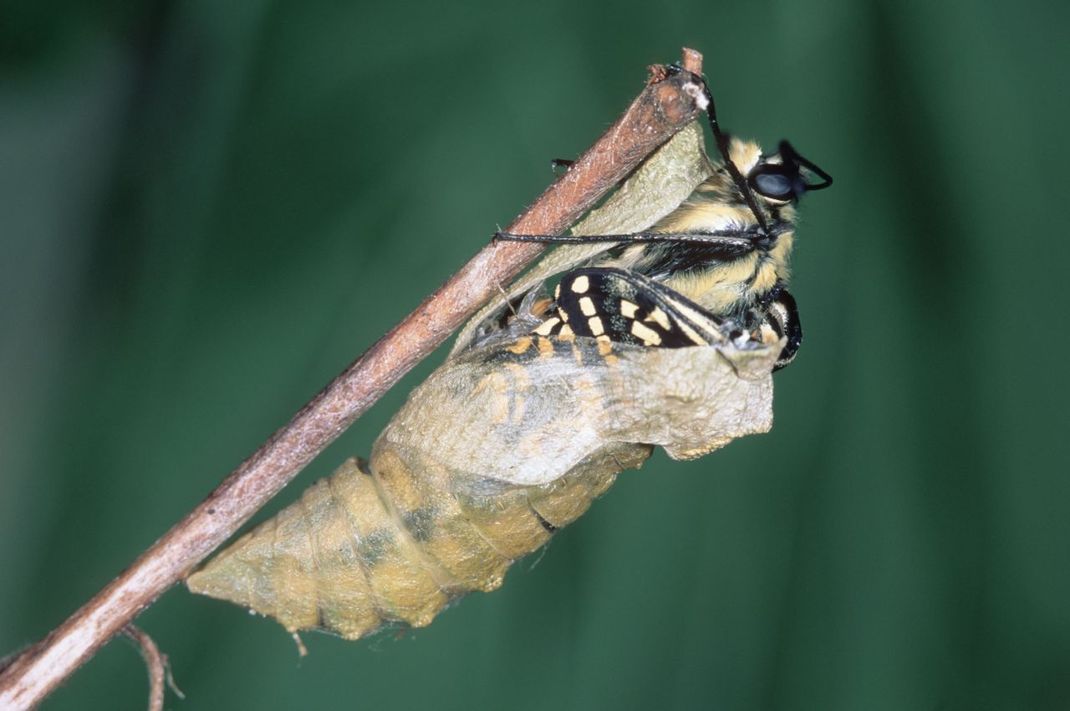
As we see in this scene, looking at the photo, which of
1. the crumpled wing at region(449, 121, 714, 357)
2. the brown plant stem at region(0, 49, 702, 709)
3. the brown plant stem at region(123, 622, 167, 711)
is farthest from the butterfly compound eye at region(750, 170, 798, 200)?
the brown plant stem at region(123, 622, 167, 711)

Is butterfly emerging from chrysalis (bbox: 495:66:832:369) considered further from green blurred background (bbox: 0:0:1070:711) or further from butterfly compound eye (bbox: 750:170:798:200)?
green blurred background (bbox: 0:0:1070:711)

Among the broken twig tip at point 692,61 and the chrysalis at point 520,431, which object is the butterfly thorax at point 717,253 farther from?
the broken twig tip at point 692,61

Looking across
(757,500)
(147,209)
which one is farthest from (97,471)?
(757,500)

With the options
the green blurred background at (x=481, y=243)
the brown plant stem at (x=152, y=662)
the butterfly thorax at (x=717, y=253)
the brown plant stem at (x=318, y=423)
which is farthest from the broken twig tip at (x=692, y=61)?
the brown plant stem at (x=152, y=662)

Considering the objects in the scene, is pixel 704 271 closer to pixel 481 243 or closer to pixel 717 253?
pixel 717 253

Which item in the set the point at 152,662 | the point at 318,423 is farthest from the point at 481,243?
the point at 152,662

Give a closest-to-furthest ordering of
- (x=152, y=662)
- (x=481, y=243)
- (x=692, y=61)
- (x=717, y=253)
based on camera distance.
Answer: (x=692, y=61)
(x=152, y=662)
(x=717, y=253)
(x=481, y=243)
